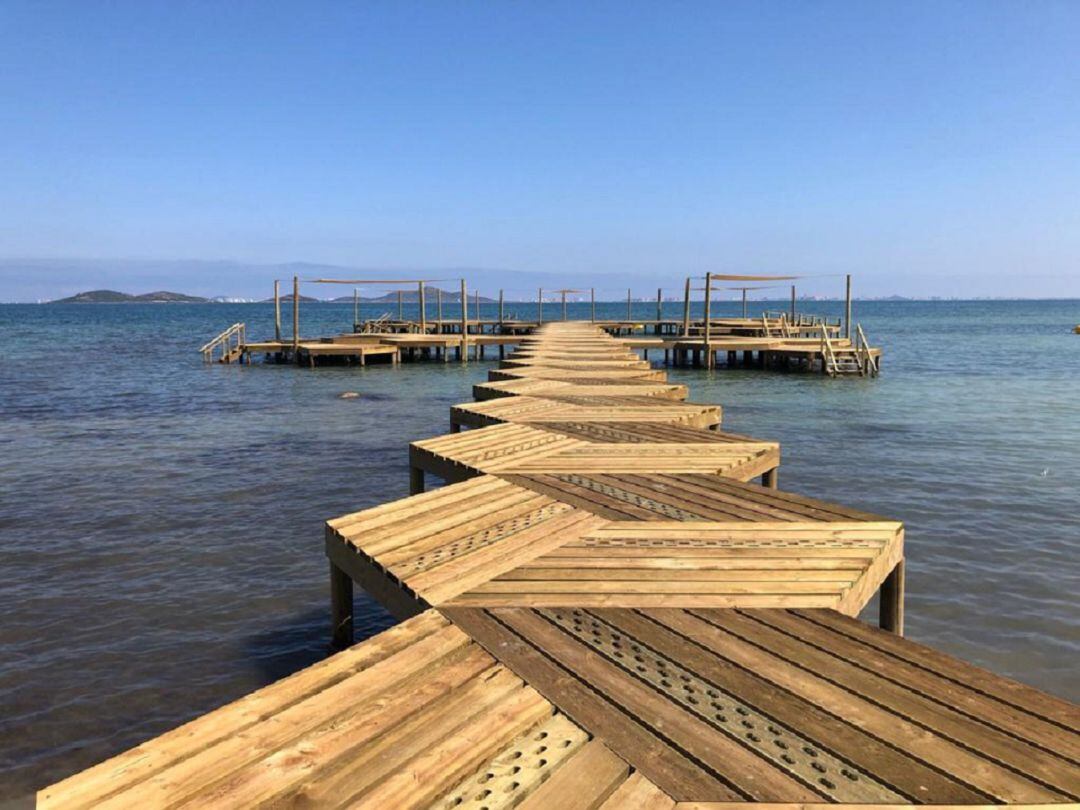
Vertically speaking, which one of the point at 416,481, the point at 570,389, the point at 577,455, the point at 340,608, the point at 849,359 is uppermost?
the point at 570,389

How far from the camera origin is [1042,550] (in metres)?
8.04

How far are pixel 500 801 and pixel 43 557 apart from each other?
7633 mm

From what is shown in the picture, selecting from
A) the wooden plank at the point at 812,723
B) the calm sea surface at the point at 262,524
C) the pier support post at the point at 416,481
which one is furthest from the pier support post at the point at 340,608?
the pier support post at the point at 416,481

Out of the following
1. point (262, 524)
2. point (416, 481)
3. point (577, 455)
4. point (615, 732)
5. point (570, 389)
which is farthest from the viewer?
point (570, 389)

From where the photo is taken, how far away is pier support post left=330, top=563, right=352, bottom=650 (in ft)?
16.8

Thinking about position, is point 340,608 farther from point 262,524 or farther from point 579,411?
point 579,411

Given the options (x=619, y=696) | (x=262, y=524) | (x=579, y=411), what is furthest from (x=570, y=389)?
(x=619, y=696)

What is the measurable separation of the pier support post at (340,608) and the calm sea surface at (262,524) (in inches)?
27.2

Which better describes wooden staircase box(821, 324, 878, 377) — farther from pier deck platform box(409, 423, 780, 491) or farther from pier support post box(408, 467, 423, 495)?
pier support post box(408, 467, 423, 495)

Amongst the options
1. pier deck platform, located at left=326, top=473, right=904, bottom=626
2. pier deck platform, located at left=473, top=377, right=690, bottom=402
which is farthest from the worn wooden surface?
pier deck platform, located at left=473, top=377, right=690, bottom=402

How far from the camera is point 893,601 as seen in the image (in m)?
5.16

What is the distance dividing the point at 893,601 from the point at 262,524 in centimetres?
711

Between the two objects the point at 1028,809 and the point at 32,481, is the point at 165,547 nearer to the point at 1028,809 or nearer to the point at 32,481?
the point at 32,481

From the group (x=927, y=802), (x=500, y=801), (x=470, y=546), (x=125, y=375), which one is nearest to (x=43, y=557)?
(x=470, y=546)
